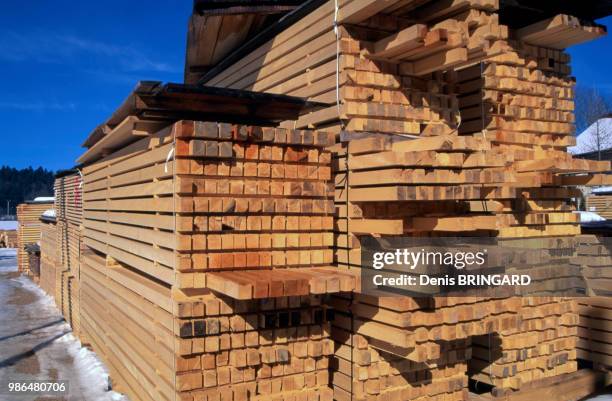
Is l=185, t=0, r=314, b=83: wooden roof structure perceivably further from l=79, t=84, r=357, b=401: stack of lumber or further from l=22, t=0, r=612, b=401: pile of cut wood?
l=79, t=84, r=357, b=401: stack of lumber

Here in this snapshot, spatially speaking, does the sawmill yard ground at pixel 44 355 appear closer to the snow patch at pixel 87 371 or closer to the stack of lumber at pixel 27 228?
the snow patch at pixel 87 371

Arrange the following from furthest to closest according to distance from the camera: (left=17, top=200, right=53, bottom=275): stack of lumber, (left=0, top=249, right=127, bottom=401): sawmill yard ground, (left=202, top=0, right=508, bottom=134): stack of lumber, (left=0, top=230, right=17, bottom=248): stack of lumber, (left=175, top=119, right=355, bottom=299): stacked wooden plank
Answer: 1. (left=0, top=230, right=17, bottom=248): stack of lumber
2. (left=17, top=200, right=53, bottom=275): stack of lumber
3. (left=0, top=249, right=127, bottom=401): sawmill yard ground
4. (left=202, top=0, right=508, bottom=134): stack of lumber
5. (left=175, top=119, right=355, bottom=299): stacked wooden plank

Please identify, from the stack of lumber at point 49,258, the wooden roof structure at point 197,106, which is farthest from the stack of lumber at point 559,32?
the stack of lumber at point 49,258

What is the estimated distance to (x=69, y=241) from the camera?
13.9m

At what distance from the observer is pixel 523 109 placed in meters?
7.00

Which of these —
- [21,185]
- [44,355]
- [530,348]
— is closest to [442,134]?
[530,348]

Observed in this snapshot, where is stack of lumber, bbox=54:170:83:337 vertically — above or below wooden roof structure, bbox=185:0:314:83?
below

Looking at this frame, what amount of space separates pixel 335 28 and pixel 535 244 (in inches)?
142

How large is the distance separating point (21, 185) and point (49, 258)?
111268 mm

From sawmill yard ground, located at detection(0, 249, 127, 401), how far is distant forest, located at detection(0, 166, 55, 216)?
336 ft

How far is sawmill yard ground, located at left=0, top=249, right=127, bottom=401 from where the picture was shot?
8047 mm

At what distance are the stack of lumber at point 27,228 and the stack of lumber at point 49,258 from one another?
7443 mm

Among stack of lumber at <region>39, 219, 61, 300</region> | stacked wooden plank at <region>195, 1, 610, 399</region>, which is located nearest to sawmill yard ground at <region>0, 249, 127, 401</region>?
stack of lumber at <region>39, 219, 61, 300</region>

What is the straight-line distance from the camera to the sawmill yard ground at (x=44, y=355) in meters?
8.05
